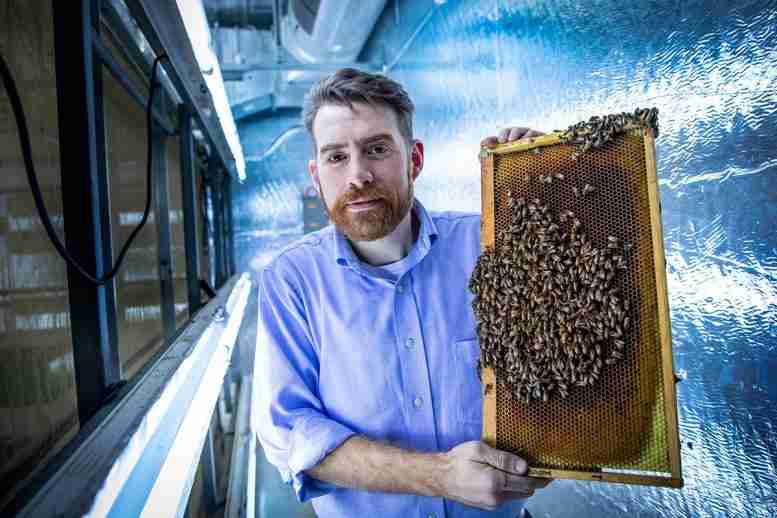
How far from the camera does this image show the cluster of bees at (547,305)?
121 cm

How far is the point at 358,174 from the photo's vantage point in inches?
63.1

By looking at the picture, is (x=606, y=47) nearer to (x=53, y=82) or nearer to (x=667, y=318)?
(x=667, y=318)

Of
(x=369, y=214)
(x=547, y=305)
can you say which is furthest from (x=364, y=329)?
(x=547, y=305)

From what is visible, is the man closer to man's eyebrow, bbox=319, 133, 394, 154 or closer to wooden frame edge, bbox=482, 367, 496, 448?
man's eyebrow, bbox=319, 133, 394, 154

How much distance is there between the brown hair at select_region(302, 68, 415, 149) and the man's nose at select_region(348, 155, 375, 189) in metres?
0.18

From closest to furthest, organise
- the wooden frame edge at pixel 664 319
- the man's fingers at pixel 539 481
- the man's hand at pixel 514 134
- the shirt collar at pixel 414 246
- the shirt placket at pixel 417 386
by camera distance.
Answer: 1. the wooden frame edge at pixel 664 319
2. the man's fingers at pixel 539 481
3. the man's hand at pixel 514 134
4. the shirt placket at pixel 417 386
5. the shirt collar at pixel 414 246

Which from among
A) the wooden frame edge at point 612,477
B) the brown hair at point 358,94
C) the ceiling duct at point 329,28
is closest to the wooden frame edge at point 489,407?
the wooden frame edge at point 612,477

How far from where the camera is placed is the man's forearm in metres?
1.32

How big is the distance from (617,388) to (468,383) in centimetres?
50

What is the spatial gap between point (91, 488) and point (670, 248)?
1655mm

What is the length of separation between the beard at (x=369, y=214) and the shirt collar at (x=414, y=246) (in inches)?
2.6

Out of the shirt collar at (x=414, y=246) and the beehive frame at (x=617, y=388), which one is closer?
the beehive frame at (x=617, y=388)

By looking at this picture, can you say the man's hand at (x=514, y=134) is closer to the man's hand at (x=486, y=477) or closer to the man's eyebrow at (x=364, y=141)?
the man's eyebrow at (x=364, y=141)

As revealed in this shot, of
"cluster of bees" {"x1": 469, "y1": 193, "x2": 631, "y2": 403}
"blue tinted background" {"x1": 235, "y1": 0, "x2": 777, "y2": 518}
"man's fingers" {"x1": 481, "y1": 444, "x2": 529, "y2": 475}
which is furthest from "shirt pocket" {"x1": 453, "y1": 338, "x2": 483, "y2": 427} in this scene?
"blue tinted background" {"x1": 235, "y1": 0, "x2": 777, "y2": 518}
